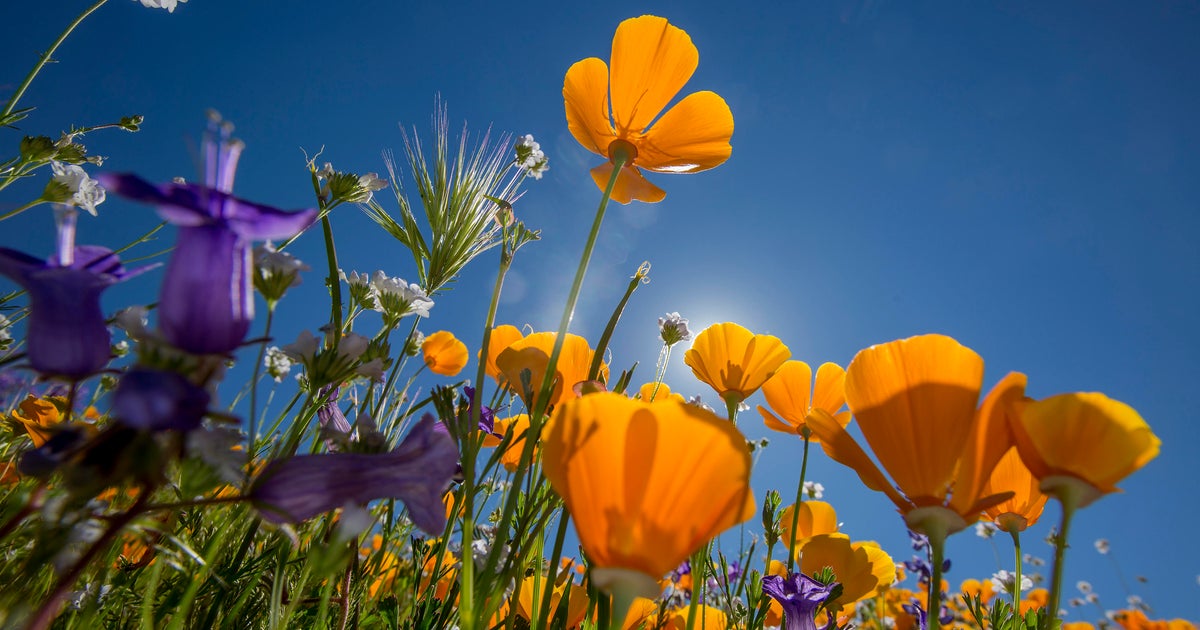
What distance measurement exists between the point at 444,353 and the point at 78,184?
1.35m

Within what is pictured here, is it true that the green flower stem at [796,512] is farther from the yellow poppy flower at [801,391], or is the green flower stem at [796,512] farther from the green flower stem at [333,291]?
the green flower stem at [333,291]

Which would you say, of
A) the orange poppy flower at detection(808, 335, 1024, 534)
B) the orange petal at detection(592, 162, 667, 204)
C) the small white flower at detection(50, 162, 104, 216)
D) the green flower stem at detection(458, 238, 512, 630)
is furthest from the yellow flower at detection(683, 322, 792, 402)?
the small white flower at detection(50, 162, 104, 216)

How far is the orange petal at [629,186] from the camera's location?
1.35m

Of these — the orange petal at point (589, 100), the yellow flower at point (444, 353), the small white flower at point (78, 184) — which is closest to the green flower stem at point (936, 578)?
the orange petal at point (589, 100)

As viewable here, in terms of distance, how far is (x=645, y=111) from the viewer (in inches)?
48.7

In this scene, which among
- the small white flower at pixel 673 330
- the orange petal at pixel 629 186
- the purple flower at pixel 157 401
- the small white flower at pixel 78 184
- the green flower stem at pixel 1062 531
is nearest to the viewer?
the purple flower at pixel 157 401

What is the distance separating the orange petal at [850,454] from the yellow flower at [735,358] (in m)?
0.94

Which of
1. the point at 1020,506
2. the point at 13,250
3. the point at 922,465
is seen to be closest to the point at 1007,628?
the point at 1020,506

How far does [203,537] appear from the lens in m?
1.53

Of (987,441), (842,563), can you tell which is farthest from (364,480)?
(842,563)

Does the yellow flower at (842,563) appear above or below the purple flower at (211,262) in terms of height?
below

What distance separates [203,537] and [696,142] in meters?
1.59

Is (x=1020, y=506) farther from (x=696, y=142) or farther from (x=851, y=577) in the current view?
→ (x=696, y=142)

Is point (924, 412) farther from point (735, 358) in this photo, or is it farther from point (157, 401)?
point (735, 358)
